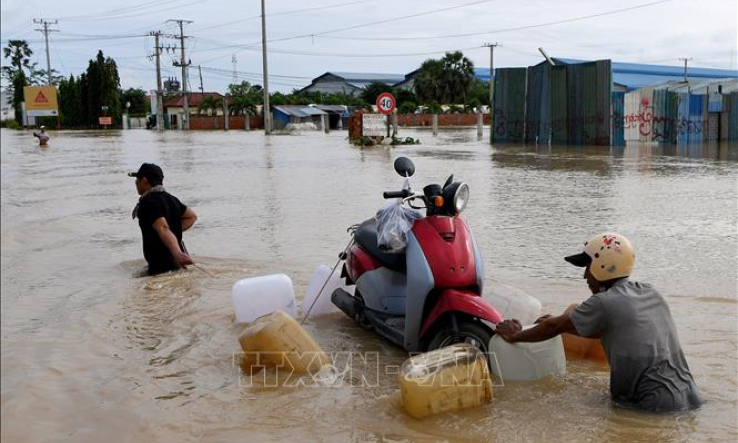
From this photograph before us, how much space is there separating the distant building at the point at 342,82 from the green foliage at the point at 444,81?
2105 cm

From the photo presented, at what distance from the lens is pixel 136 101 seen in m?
88.4

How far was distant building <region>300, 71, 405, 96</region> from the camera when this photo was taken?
101 meters

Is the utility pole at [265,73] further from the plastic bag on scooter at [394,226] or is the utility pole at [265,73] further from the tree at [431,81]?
the plastic bag on scooter at [394,226]

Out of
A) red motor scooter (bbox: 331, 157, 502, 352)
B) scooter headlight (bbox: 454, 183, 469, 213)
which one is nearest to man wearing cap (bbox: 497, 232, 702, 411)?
red motor scooter (bbox: 331, 157, 502, 352)

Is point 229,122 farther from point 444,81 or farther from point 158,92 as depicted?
point 444,81

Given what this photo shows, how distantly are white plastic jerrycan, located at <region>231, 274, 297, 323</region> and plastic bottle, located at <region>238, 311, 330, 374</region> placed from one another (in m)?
1.01

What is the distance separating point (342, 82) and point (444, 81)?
85.4ft

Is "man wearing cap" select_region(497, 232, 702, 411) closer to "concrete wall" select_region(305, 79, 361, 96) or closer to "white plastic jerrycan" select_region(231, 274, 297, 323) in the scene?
"white plastic jerrycan" select_region(231, 274, 297, 323)

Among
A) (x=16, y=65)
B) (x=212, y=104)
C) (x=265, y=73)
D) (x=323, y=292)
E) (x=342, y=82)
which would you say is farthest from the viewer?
(x=342, y=82)

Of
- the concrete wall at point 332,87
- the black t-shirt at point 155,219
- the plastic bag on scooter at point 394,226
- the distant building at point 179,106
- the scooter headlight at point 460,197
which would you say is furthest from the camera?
the concrete wall at point 332,87

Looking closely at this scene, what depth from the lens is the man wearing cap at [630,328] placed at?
3.66m

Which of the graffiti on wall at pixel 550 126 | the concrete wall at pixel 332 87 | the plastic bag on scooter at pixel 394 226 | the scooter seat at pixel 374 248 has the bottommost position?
the scooter seat at pixel 374 248

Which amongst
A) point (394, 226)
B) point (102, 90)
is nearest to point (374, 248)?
point (394, 226)

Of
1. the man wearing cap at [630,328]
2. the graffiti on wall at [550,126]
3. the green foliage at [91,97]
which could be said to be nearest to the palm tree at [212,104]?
the green foliage at [91,97]
